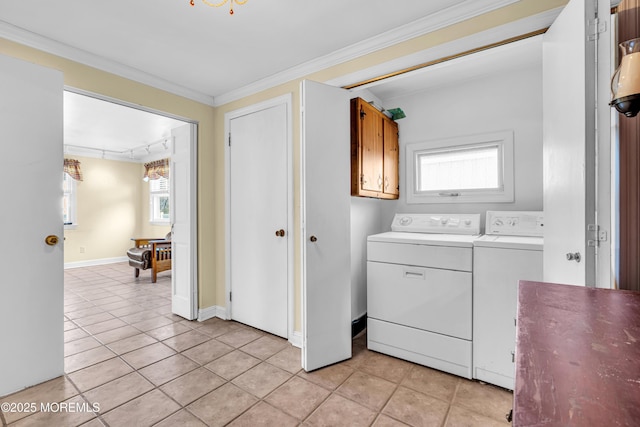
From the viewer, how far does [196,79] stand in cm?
271

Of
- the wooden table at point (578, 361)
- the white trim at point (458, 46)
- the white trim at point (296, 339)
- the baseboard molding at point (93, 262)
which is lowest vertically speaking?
the white trim at point (296, 339)

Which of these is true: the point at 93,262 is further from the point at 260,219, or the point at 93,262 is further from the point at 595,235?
the point at 595,235

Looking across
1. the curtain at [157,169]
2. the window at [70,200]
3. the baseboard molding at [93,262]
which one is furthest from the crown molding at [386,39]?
the baseboard molding at [93,262]

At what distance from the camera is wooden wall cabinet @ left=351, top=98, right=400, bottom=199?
2414 millimetres

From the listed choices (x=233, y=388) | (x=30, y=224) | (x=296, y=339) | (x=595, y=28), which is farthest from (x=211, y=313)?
(x=595, y=28)

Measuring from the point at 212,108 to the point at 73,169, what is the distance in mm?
4416

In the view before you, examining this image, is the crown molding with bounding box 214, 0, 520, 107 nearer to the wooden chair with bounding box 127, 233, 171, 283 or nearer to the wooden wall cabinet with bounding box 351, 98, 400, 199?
the wooden wall cabinet with bounding box 351, 98, 400, 199

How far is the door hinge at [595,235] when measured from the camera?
3.53ft

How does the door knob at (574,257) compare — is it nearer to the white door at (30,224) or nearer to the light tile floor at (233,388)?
the light tile floor at (233,388)

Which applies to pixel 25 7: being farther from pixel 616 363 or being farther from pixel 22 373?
pixel 616 363

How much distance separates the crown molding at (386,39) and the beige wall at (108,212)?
16.4 ft

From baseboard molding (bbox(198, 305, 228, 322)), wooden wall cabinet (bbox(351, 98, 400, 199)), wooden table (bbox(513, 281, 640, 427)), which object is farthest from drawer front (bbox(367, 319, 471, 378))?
baseboard molding (bbox(198, 305, 228, 322))

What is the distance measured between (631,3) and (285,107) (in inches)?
84.6

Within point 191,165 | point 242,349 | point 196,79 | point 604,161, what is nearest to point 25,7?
point 196,79
